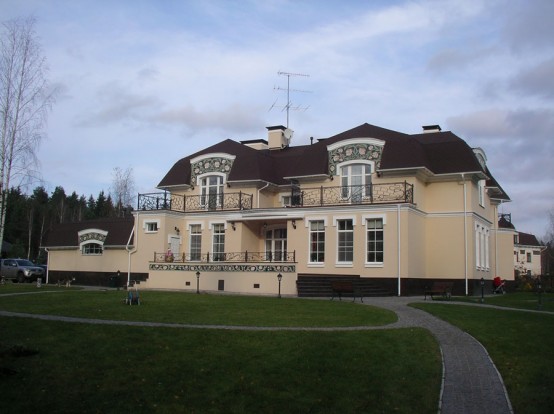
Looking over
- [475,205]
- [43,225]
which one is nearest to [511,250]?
[475,205]

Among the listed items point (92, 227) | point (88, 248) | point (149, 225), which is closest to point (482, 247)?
point (149, 225)

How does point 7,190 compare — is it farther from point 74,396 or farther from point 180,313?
point 74,396

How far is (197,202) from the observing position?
112 ft

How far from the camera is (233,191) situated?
109 feet

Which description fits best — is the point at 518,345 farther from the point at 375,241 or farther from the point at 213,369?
the point at 375,241

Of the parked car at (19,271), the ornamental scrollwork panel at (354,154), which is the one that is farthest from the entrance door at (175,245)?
the parked car at (19,271)

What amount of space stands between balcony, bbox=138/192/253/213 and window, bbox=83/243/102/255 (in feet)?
13.4

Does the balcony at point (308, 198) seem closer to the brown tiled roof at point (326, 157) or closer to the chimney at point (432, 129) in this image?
the brown tiled roof at point (326, 157)

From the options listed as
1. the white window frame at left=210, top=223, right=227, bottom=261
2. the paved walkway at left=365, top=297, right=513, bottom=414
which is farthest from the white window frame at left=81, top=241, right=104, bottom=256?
the paved walkway at left=365, top=297, right=513, bottom=414

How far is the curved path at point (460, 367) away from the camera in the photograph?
8898 mm

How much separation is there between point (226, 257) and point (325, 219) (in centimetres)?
626

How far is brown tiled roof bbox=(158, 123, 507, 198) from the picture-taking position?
28.9m

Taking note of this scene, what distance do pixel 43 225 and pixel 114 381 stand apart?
63346 mm

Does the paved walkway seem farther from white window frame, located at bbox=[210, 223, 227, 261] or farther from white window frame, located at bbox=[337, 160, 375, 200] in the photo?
white window frame, located at bbox=[210, 223, 227, 261]
